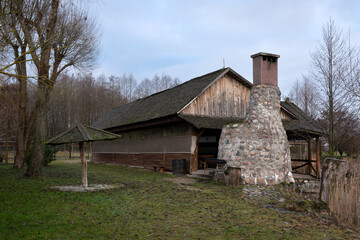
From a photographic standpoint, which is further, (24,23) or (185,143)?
(185,143)

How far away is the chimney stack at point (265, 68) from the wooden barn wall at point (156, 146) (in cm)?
426

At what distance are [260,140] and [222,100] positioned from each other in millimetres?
5766

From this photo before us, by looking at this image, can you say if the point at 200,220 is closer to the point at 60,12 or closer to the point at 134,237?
the point at 134,237

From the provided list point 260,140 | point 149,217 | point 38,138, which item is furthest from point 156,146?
point 149,217

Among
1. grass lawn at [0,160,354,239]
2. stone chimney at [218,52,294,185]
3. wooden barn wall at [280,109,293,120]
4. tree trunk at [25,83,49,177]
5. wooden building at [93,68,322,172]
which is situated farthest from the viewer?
wooden barn wall at [280,109,293,120]

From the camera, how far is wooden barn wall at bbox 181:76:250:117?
1521 centimetres

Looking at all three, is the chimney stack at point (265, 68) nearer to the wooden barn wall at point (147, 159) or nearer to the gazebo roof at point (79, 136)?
the wooden barn wall at point (147, 159)

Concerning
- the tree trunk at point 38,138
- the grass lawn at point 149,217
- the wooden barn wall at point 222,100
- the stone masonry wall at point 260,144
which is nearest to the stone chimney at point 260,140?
the stone masonry wall at point 260,144

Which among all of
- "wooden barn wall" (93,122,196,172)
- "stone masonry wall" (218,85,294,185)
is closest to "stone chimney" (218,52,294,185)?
"stone masonry wall" (218,85,294,185)

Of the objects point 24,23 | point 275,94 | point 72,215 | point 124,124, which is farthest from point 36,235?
point 124,124

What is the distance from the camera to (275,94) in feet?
38.0

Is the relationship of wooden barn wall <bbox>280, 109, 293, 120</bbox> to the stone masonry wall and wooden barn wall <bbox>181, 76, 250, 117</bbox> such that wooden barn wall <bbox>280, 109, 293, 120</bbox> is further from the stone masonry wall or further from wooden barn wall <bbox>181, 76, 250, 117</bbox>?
the stone masonry wall

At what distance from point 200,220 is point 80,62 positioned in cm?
998

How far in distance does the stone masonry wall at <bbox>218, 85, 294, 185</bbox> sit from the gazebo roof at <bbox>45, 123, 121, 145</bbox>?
4591mm
